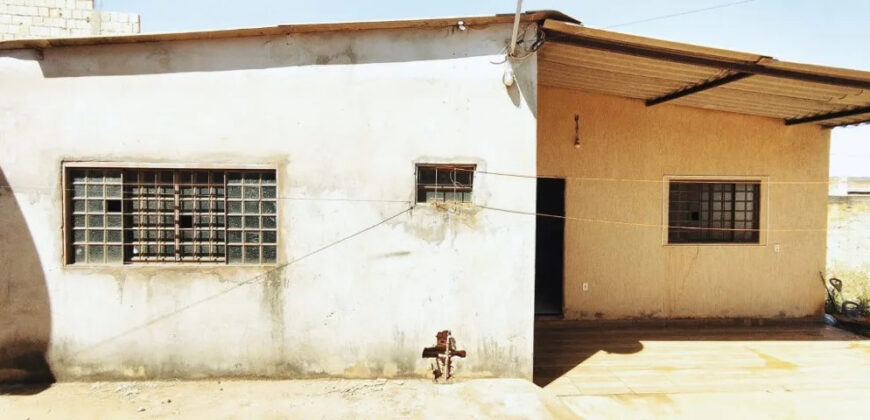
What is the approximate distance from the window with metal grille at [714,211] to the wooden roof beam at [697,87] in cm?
150

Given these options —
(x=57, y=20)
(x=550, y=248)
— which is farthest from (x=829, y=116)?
(x=57, y=20)

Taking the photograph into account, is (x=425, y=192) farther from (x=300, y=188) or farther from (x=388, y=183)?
Answer: (x=300, y=188)

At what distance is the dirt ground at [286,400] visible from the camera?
402 cm

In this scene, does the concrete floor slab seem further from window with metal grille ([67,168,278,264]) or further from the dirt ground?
window with metal grille ([67,168,278,264])

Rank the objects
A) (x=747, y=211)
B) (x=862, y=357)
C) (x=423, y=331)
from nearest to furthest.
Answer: (x=423, y=331)
(x=862, y=357)
(x=747, y=211)

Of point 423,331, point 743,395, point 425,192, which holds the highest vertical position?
point 425,192

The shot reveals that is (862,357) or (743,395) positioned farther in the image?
(862,357)

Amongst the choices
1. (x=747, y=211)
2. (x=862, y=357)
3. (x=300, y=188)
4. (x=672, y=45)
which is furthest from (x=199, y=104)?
(x=862, y=357)

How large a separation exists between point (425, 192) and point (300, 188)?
137 centimetres

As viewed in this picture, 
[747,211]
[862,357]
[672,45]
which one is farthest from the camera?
[747,211]

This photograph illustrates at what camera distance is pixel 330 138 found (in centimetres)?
459

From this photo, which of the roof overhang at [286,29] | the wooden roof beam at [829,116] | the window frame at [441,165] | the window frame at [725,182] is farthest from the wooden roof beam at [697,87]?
the window frame at [441,165]

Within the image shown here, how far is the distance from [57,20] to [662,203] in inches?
386

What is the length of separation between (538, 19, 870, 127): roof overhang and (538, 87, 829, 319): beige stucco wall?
0.37 metres
